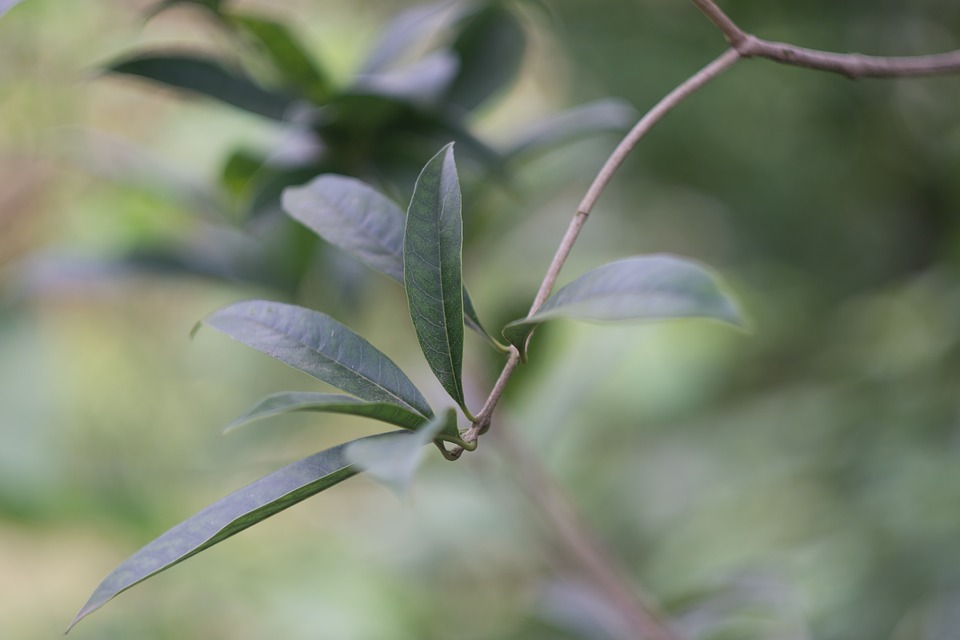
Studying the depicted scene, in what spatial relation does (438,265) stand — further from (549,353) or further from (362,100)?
(549,353)

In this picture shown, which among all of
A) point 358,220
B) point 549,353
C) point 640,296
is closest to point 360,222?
point 358,220

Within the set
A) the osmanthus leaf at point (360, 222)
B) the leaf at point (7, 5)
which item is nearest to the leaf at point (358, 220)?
the osmanthus leaf at point (360, 222)

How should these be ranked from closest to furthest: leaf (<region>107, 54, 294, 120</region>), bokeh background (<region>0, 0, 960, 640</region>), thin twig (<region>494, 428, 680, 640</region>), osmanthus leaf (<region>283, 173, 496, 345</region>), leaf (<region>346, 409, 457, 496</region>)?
leaf (<region>346, 409, 457, 496</region>) → osmanthus leaf (<region>283, 173, 496, 345</region>) → leaf (<region>107, 54, 294, 120</region>) → thin twig (<region>494, 428, 680, 640</region>) → bokeh background (<region>0, 0, 960, 640</region>)

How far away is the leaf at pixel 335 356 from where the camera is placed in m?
0.26

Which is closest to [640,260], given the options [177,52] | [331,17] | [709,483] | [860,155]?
[177,52]

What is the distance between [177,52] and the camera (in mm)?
431

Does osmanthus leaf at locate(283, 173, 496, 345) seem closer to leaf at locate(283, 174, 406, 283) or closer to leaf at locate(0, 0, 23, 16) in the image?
leaf at locate(283, 174, 406, 283)

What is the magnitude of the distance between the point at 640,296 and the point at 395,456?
83mm

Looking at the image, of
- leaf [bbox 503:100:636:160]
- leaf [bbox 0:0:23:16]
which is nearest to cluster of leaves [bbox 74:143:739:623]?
leaf [bbox 0:0:23:16]

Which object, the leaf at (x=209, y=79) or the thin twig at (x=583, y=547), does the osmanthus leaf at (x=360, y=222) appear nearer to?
the leaf at (x=209, y=79)

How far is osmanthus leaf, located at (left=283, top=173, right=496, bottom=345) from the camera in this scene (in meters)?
0.30

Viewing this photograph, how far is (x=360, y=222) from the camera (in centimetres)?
31

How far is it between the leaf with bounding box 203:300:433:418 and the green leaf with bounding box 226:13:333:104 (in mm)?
213

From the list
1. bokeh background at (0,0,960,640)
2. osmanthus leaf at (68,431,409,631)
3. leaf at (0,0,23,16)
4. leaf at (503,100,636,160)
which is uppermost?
leaf at (0,0,23,16)
